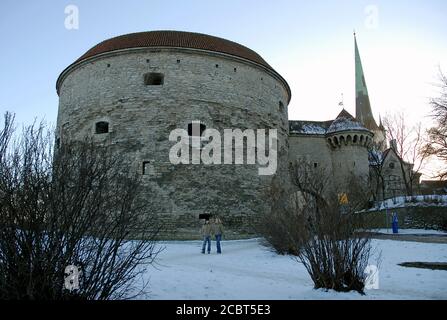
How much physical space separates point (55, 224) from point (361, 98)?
49578 mm

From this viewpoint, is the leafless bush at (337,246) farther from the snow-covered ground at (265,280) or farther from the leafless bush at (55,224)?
the leafless bush at (55,224)

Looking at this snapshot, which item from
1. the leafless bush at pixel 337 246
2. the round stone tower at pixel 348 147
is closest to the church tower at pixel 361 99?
the round stone tower at pixel 348 147

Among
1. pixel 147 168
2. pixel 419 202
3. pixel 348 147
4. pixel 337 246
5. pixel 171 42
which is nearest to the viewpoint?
pixel 337 246

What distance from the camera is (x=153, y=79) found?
684 inches

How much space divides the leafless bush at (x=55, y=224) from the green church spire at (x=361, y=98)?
46.9 meters

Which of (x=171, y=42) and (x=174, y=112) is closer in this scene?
(x=174, y=112)

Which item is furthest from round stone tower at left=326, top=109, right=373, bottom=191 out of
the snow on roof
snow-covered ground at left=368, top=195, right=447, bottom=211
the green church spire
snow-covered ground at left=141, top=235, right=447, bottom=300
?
the green church spire

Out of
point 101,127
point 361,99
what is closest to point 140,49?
point 101,127

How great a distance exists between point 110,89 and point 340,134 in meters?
14.4

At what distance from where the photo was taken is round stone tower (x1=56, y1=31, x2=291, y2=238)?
615 inches
